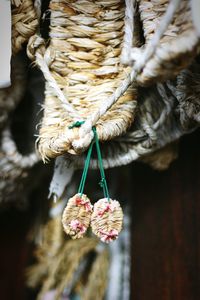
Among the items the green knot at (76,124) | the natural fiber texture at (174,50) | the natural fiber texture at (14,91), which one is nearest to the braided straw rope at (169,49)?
the natural fiber texture at (174,50)

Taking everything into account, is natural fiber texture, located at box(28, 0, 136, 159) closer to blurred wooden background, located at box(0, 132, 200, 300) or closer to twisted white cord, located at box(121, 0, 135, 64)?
twisted white cord, located at box(121, 0, 135, 64)

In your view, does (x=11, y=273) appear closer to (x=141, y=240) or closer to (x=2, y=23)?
(x=141, y=240)

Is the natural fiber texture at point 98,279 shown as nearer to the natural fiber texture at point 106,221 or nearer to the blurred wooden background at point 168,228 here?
the blurred wooden background at point 168,228

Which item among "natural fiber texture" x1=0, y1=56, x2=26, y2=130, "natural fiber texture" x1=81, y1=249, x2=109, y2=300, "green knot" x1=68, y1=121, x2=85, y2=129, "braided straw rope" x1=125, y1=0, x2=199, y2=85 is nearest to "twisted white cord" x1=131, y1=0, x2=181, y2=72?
"braided straw rope" x1=125, y1=0, x2=199, y2=85

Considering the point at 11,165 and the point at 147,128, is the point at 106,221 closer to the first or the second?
the point at 147,128

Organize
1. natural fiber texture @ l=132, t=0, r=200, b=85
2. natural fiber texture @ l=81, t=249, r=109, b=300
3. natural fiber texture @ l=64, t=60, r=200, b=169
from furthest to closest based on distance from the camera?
1. natural fiber texture @ l=81, t=249, r=109, b=300
2. natural fiber texture @ l=64, t=60, r=200, b=169
3. natural fiber texture @ l=132, t=0, r=200, b=85

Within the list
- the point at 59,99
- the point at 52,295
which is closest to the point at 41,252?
the point at 52,295
